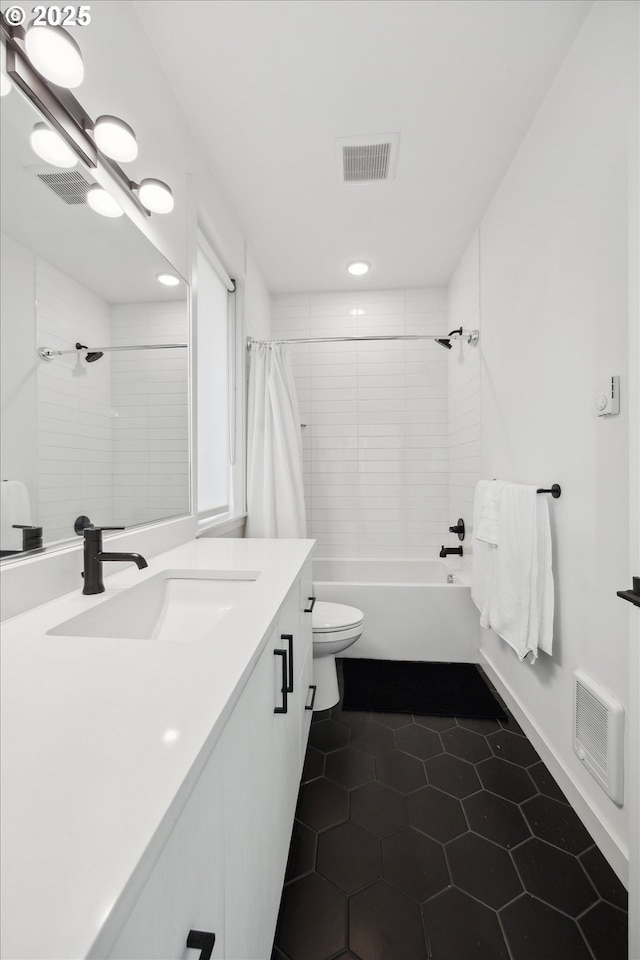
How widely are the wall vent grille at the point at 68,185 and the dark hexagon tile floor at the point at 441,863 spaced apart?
6.02 feet

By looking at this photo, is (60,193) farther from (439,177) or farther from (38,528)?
(439,177)

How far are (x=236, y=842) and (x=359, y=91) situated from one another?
225 centimetres

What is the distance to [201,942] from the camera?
0.46m

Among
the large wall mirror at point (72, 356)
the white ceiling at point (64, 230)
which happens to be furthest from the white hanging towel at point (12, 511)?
the white ceiling at point (64, 230)

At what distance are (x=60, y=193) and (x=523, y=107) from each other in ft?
5.75

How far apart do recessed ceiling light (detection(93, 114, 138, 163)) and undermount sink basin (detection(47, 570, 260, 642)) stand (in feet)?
3.73

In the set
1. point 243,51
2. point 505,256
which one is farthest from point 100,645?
point 505,256

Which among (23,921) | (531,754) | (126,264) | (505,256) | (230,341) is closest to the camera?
(23,921)

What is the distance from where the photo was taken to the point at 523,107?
1654mm

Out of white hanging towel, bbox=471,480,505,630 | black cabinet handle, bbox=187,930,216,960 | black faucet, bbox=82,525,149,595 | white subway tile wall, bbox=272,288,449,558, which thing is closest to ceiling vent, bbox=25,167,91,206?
black faucet, bbox=82,525,149,595

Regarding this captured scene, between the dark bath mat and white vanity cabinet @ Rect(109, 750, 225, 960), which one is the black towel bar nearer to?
the dark bath mat

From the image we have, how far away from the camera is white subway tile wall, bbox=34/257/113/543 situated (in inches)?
37.3

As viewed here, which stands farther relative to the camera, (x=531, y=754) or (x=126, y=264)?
(x=531, y=754)

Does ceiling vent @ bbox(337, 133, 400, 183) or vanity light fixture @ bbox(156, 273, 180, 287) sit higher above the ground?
ceiling vent @ bbox(337, 133, 400, 183)
